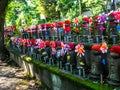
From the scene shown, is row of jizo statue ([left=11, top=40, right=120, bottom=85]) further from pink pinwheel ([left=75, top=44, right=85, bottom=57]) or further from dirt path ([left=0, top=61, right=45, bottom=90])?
dirt path ([left=0, top=61, right=45, bottom=90])

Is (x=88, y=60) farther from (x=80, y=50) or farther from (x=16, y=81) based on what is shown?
(x=16, y=81)

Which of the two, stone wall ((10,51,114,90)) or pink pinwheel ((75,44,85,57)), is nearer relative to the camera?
stone wall ((10,51,114,90))

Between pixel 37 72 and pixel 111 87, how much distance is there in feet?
17.2

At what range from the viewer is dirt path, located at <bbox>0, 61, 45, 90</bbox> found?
1000 cm

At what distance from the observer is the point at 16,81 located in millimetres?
11016

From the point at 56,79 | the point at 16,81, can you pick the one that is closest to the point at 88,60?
the point at 56,79

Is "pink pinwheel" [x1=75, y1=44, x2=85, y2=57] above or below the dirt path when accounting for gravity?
above

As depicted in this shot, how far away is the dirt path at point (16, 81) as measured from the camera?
32.8ft

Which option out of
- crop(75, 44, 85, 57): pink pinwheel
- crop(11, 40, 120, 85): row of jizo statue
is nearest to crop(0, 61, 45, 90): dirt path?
crop(11, 40, 120, 85): row of jizo statue

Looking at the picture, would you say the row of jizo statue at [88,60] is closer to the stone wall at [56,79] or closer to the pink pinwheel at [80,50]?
the pink pinwheel at [80,50]

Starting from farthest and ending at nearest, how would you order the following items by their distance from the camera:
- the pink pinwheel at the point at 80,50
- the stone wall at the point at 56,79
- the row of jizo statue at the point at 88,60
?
the pink pinwheel at the point at 80,50 < the stone wall at the point at 56,79 < the row of jizo statue at the point at 88,60

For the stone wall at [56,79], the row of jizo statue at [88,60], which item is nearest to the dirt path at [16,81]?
the stone wall at [56,79]

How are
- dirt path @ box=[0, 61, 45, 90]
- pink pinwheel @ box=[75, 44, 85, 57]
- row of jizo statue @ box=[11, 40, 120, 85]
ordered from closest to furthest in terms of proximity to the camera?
row of jizo statue @ box=[11, 40, 120, 85] < pink pinwheel @ box=[75, 44, 85, 57] < dirt path @ box=[0, 61, 45, 90]

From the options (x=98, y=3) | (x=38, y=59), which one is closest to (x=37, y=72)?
(x=38, y=59)
